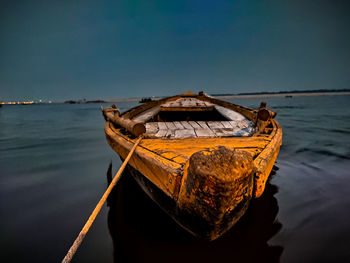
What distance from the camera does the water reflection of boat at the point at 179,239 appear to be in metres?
2.37

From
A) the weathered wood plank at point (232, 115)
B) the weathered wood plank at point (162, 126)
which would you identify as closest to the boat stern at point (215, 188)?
the weathered wood plank at point (162, 126)

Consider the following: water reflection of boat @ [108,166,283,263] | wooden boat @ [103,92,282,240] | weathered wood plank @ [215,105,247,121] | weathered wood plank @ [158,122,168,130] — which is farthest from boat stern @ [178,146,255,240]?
weathered wood plank @ [215,105,247,121]

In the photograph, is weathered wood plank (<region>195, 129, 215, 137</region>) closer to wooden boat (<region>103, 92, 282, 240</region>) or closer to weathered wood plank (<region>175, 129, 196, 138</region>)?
weathered wood plank (<region>175, 129, 196, 138</region>)

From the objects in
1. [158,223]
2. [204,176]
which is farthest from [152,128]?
[204,176]

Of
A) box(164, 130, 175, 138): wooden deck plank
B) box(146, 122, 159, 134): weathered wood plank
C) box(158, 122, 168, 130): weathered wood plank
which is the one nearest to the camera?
box(164, 130, 175, 138): wooden deck plank

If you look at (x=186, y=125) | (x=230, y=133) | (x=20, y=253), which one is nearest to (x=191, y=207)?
(x=230, y=133)

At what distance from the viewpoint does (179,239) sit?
257 cm

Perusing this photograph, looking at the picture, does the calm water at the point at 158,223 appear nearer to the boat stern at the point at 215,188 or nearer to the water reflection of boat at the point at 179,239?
the water reflection of boat at the point at 179,239

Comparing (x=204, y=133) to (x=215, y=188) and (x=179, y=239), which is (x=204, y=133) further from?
(x=215, y=188)

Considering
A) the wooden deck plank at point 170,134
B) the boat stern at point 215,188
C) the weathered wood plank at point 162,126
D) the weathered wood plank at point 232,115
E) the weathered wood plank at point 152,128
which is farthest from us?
the weathered wood plank at point 232,115

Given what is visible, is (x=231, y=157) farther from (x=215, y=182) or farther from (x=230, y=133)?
(x=230, y=133)

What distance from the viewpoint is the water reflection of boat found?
237 cm

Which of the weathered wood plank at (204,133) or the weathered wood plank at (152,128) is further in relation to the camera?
the weathered wood plank at (152,128)

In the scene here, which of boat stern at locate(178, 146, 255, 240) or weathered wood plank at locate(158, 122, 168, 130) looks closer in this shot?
boat stern at locate(178, 146, 255, 240)
